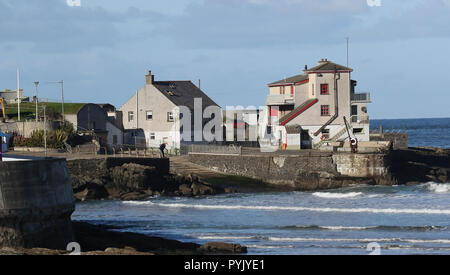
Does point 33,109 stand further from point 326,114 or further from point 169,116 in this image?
point 326,114

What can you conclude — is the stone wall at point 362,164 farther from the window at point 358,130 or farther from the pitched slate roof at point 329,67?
the pitched slate roof at point 329,67

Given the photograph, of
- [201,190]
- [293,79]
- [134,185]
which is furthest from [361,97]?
[134,185]

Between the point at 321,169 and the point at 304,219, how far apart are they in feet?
49.4

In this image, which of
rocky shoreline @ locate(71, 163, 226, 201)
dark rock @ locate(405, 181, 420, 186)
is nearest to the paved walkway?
rocky shoreline @ locate(71, 163, 226, 201)

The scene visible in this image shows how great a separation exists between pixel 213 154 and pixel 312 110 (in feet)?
30.9

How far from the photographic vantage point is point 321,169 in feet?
174

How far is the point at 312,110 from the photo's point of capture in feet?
197

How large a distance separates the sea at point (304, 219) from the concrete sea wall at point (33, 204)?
6.90m

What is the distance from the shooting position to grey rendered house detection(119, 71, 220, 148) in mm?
62562

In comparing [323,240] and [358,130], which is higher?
[358,130]

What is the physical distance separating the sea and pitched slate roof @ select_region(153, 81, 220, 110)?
16.6 m

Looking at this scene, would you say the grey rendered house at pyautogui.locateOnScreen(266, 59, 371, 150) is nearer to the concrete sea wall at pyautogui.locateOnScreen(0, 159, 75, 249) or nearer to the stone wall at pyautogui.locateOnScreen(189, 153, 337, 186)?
the stone wall at pyautogui.locateOnScreen(189, 153, 337, 186)

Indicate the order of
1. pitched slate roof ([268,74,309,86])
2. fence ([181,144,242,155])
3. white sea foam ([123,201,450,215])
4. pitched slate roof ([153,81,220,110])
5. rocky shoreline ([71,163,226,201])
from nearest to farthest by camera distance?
white sea foam ([123,201,450,215]) → rocky shoreline ([71,163,226,201]) → fence ([181,144,242,155]) → pitched slate roof ([268,74,309,86]) → pitched slate roof ([153,81,220,110])
